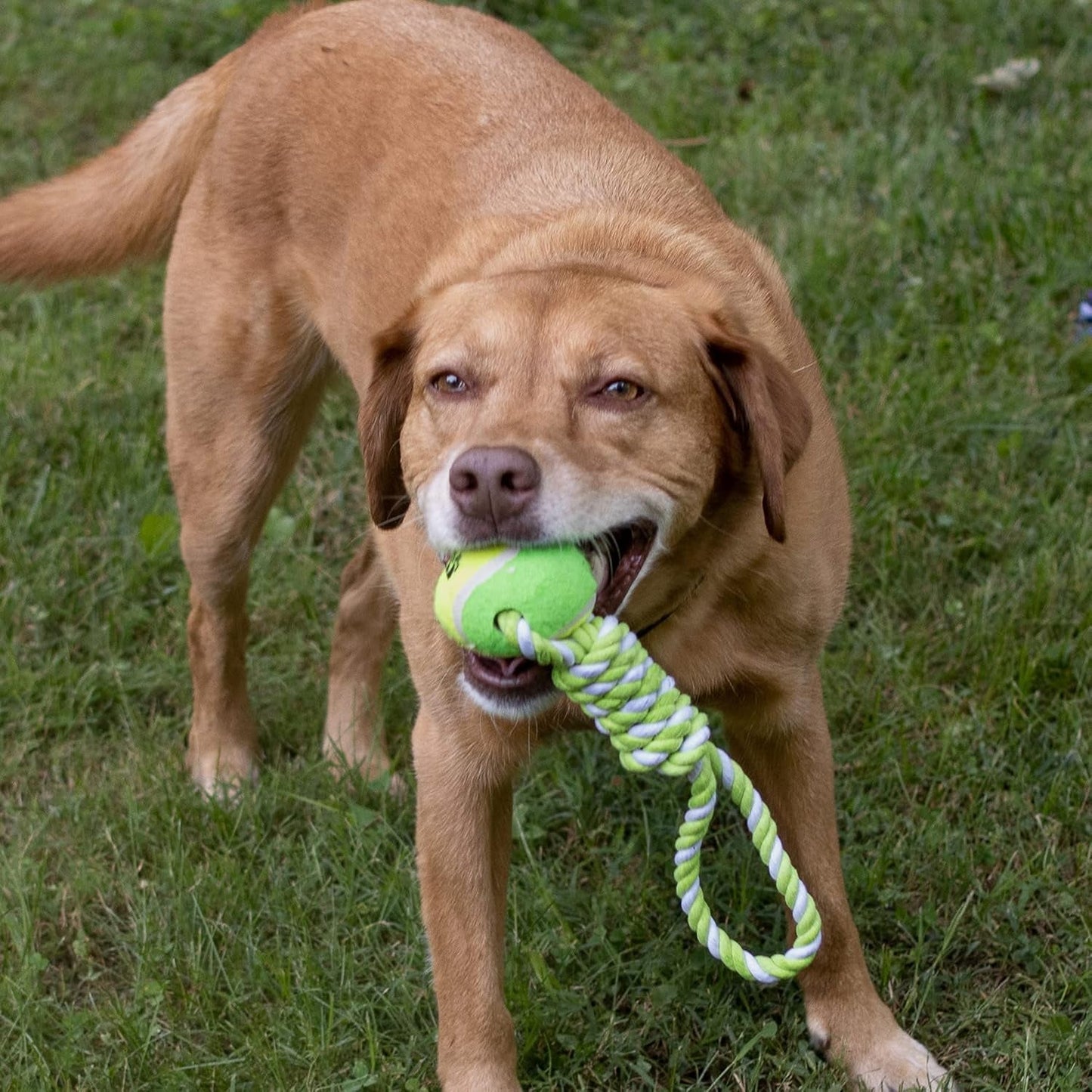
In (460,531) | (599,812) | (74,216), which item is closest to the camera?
(460,531)

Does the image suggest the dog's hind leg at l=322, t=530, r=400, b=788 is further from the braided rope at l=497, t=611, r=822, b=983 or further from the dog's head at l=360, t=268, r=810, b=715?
the braided rope at l=497, t=611, r=822, b=983

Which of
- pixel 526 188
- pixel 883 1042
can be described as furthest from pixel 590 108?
pixel 883 1042

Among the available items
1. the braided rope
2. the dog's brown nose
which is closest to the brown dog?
the dog's brown nose

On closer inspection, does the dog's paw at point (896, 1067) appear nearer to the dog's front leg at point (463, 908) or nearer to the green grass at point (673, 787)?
the green grass at point (673, 787)

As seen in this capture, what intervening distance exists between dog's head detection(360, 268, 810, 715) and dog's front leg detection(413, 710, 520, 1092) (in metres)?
0.47

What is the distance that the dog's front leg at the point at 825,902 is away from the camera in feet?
11.5

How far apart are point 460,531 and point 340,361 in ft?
5.32

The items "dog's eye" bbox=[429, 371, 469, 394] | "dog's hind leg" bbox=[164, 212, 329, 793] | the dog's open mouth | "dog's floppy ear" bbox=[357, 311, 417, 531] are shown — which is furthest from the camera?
"dog's hind leg" bbox=[164, 212, 329, 793]

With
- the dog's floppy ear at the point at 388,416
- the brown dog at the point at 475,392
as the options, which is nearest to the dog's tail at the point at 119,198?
the brown dog at the point at 475,392

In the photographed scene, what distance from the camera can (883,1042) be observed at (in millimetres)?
3543

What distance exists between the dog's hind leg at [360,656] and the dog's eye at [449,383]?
167 centimetres

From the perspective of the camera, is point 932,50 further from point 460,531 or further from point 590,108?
point 460,531

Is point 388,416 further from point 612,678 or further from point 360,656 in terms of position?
point 360,656

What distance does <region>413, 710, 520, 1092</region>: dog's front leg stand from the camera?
130 inches
